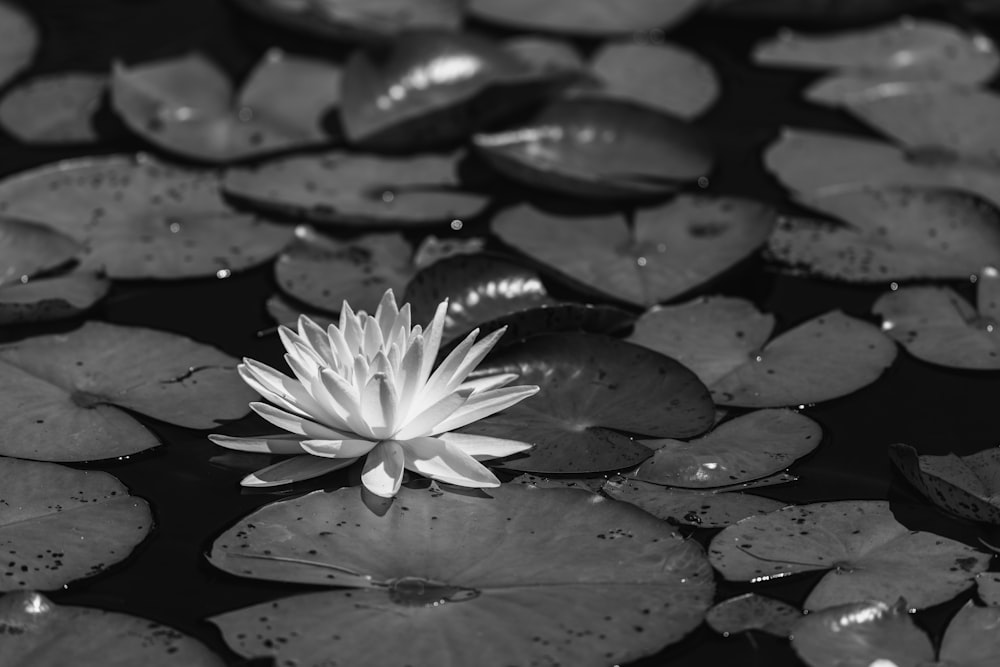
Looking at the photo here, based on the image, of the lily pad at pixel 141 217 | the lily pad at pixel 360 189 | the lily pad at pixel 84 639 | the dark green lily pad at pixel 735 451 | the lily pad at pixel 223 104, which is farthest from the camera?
the lily pad at pixel 223 104

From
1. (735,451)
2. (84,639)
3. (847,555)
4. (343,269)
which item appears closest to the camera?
(84,639)

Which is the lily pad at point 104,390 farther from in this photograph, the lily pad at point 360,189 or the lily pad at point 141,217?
the lily pad at point 360,189

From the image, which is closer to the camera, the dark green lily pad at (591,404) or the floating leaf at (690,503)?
the floating leaf at (690,503)

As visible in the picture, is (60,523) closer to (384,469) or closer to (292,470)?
(292,470)

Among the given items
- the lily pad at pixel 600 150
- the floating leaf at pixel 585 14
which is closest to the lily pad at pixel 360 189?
the lily pad at pixel 600 150

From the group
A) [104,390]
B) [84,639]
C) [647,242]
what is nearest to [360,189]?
[647,242]

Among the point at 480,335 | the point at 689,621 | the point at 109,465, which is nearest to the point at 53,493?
the point at 109,465

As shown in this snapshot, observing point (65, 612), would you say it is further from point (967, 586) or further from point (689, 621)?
point (967, 586)
